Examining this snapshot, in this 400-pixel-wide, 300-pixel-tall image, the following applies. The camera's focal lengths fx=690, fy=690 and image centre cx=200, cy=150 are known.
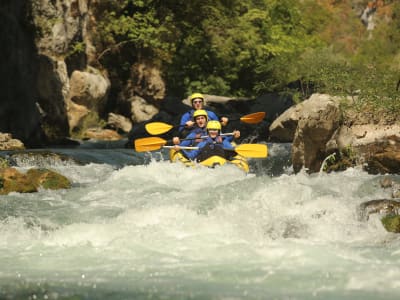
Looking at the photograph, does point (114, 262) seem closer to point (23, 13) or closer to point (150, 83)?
point (23, 13)

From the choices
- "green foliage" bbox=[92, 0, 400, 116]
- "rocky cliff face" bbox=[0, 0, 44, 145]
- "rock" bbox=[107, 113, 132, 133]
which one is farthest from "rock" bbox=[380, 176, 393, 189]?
"rock" bbox=[107, 113, 132, 133]

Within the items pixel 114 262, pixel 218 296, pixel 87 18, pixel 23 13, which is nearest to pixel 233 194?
pixel 114 262

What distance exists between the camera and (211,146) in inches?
410

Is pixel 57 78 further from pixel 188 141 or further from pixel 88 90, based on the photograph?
pixel 188 141

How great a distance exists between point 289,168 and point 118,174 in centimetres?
275

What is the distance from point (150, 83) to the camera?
74.3ft

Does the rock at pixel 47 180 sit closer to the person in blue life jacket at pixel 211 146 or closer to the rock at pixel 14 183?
the rock at pixel 14 183

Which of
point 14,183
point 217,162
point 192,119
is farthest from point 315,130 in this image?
point 14,183

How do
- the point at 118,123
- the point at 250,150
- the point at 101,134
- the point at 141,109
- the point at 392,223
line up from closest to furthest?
the point at 392,223 → the point at 250,150 → the point at 101,134 → the point at 118,123 → the point at 141,109

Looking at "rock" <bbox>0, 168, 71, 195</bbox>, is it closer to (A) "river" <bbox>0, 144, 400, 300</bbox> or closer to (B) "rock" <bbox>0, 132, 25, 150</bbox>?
(A) "river" <bbox>0, 144, 400, 300</bbox>

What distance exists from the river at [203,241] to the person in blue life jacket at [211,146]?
80 cm

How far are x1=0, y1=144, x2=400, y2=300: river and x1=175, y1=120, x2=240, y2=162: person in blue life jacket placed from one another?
2.63ft

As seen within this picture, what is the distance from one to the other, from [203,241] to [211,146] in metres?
4.26

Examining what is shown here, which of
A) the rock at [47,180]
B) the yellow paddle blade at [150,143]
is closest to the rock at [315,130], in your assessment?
the yellow paddle blade at [150,143]
